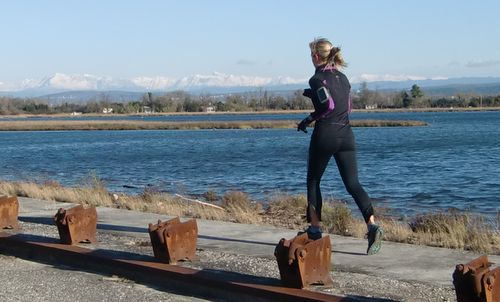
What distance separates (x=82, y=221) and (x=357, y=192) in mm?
3413

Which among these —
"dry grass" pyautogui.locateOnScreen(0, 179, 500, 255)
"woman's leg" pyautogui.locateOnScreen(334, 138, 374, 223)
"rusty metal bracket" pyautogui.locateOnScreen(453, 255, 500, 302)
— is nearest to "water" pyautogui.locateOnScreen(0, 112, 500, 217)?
"dry grass" pyautogui.locateOnScreen(0, 179, 500, 255)

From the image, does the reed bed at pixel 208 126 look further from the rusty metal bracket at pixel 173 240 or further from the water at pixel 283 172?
the rusty metal bracket at pixel 173 240

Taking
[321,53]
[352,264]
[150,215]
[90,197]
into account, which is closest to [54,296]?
[352,264]

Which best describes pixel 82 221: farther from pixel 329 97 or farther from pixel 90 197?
pixel 90 197

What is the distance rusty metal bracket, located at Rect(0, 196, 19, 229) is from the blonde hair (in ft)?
16.9

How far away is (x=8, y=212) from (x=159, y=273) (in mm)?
4010

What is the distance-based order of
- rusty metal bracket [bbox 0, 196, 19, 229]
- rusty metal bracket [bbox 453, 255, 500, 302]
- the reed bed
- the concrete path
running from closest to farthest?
rusty metal bracket [bbox 453, 255, 500, 302] < the concrete path < rusty metal bracket [bbox 0, 196, 19, 229] < the reed bed

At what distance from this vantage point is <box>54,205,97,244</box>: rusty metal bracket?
30.8ft

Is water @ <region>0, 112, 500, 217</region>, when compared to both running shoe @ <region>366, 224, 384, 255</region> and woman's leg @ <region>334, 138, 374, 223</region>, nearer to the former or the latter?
running shoe @ <region>366, 224, 384, 255</region>

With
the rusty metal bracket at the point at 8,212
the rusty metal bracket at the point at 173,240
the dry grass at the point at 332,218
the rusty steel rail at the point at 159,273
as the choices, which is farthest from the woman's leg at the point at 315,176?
the rusty metal bracket at the point at 8,212

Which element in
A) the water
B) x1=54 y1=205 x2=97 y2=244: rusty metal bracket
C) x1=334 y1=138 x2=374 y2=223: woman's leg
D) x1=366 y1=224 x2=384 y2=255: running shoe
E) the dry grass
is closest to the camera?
x1=334 y1=138 x2=374 y2=223: woman's leg

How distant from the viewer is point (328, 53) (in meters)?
7.93

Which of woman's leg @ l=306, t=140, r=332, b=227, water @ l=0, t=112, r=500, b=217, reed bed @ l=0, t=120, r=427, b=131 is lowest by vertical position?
reed bed @ l=0, t=120, r=427, b=131

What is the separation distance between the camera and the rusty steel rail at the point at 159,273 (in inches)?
268
